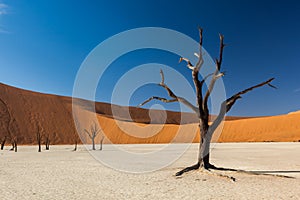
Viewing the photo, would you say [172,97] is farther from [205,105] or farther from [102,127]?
[102,127]

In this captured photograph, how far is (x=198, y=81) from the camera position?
12773mm

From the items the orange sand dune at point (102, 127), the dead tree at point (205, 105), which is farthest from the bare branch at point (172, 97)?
the orange sand dune at point (102, 127)

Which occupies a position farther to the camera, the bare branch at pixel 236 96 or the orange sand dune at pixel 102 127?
the orange sand dune at pixel 102 127

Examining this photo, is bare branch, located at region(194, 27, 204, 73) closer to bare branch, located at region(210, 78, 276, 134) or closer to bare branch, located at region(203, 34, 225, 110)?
bare branch, located at region(203, 34, 225, 110)

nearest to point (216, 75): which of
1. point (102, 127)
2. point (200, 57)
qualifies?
point (200, 57)

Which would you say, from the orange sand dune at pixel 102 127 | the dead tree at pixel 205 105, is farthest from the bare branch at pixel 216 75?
the orange sand dune at pixel 102 127

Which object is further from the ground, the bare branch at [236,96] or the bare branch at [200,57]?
the bare branch at [200,57]

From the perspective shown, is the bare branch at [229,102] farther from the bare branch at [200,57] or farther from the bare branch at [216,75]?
the bare branch at [200,57]


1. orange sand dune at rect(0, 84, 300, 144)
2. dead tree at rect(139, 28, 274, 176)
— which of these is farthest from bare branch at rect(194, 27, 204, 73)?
orange sand dune at rect(0, 84, 300, 144)

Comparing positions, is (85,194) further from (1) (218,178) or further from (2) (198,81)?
(2) (198,81)

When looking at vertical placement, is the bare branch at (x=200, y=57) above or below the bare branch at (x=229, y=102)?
above

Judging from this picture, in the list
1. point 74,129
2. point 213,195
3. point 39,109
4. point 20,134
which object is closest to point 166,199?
point 213,195

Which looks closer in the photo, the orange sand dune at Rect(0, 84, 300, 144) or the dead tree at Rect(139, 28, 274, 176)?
the dead tree at Rect(139, 28, 274, 176)

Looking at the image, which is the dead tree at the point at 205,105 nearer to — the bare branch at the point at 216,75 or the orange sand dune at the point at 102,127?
the bare branch at the point at 216,75
